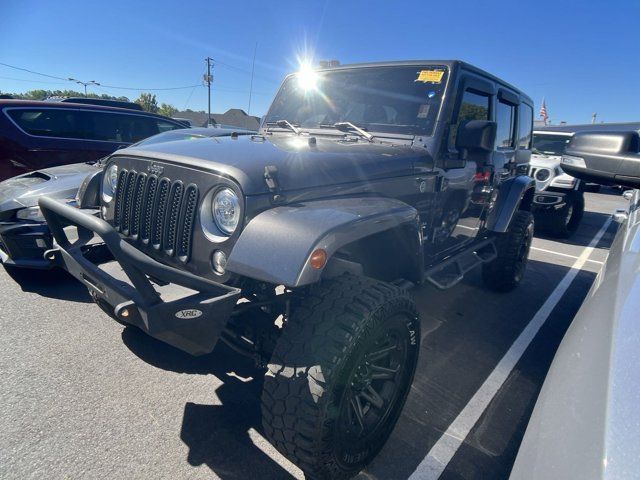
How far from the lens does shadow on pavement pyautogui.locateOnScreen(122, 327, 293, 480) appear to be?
77.3 inches

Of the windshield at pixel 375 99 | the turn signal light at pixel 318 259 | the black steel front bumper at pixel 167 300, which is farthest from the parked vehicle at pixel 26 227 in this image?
the turn signal light at pixel 318 259

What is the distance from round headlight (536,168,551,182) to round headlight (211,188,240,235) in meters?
7.68

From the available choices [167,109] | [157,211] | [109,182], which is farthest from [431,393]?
[167,109]

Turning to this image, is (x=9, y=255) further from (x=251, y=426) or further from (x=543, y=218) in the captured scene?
(x=543, y=218)

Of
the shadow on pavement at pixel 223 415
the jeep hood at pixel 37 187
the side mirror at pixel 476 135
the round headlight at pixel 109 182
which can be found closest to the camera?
the shadow on pavement at pixel 223 415

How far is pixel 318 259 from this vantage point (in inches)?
61.2

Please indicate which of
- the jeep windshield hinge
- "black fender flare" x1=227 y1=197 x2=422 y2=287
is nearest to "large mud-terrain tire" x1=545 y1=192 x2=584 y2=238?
"black fender flare" x1=227 y1=197 x2=422 y2=287

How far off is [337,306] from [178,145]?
1268 millimetres

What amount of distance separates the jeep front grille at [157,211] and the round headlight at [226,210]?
0.36 feet

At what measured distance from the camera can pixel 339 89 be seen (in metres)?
3.15

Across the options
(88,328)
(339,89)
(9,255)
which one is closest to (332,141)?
(339,89)

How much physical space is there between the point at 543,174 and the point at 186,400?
7.86 metres

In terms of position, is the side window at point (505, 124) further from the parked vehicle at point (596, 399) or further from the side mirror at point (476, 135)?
the parked vehicle at point (596, 399)

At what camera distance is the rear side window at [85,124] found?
566 centimetres
